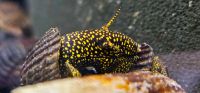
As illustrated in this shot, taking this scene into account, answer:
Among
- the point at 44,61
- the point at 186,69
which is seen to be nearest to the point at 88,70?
the point at 44,61

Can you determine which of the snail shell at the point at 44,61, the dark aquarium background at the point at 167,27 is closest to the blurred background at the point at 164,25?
the dark aquarium background at the point at 167,27

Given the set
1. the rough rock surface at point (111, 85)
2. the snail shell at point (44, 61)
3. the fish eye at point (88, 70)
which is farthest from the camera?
the fish eye at point (88, 70)

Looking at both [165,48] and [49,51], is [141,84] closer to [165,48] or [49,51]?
[49,51]

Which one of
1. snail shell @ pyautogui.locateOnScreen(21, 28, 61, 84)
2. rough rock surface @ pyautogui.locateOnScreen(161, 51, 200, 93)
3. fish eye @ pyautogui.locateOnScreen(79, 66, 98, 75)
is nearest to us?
snail shell @ pyautogui.locateOnScreen(21, 28, 61, 84)

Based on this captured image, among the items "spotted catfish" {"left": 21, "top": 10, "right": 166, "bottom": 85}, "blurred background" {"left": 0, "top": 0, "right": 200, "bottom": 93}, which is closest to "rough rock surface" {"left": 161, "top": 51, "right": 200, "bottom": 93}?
"blurred background" {"left": 0, "top": 0, "right": 200, "bottom": 93}

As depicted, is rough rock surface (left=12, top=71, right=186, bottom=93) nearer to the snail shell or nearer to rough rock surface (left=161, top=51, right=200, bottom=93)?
rough rock surface (left=161, top=51, right=200, bottom=93)

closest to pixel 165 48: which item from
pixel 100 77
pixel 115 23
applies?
pixel 115 23

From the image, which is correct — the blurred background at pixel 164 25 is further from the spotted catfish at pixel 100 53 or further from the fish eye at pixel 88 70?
the fish eye at pixel 88 70

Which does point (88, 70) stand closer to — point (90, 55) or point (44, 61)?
point (90, 55)
